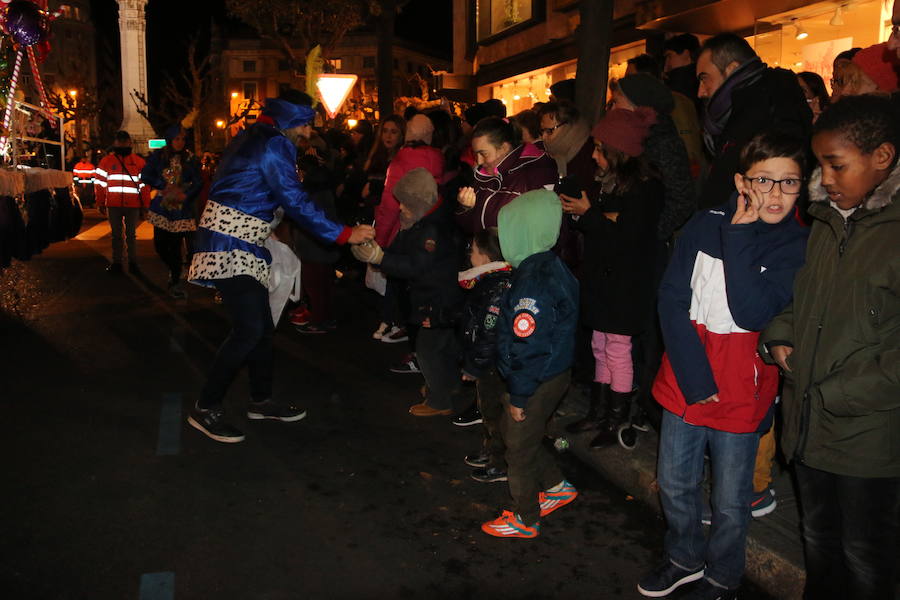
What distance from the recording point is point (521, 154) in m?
5.61

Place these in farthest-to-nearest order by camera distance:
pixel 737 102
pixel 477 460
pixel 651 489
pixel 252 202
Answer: pixel 252 202 < pixel 477 460 < pixel 651 489 < pixel 737 102

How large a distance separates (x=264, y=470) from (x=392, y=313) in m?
3.50

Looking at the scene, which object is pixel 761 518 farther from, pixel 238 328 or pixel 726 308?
pixel 238 328

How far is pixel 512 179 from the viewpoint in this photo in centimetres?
557

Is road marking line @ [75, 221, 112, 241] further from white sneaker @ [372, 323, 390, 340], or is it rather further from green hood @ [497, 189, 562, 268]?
green hood @ [497, 189, 562, 268]

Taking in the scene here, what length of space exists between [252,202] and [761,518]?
137 inches

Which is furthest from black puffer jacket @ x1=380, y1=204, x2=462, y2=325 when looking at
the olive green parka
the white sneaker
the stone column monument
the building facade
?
the stone column monument

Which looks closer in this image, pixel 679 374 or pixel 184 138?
pixel 679 374

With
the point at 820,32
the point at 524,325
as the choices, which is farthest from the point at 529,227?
the point at 820,32

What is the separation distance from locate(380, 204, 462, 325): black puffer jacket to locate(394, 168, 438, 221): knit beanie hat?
0.22 ft

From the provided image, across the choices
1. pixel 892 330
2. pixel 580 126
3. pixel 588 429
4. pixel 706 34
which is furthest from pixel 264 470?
pixel 706 34

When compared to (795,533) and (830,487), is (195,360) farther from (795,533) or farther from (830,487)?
(830,487)

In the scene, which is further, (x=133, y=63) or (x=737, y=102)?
(x=133, y=63)

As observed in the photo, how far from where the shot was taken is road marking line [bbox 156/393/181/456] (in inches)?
209
